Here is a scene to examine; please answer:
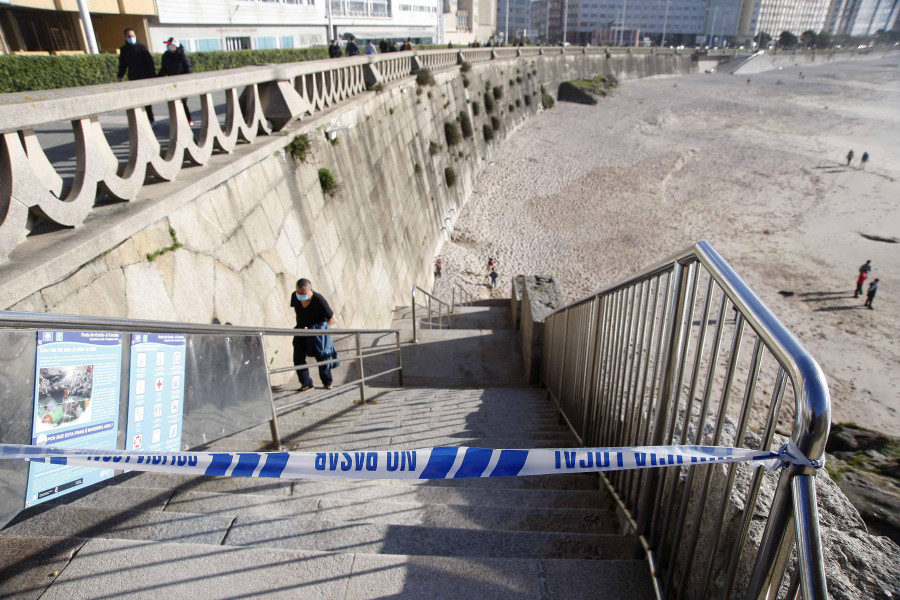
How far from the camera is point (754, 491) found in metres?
1.51

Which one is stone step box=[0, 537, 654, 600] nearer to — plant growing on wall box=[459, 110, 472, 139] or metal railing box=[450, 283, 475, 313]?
metal railing box=[450, 283, 475, 313]

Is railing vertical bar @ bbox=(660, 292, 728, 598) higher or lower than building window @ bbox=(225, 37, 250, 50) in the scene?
lower

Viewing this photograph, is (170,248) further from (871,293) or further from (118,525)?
(871,293)

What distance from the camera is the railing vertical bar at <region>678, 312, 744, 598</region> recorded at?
5.57ft

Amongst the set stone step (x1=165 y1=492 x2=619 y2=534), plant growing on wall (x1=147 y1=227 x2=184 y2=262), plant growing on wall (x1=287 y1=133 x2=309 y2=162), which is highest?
plant growing on wall (x1=287 y1=133 x2=309 y2=162)

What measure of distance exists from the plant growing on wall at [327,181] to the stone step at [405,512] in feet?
17.9

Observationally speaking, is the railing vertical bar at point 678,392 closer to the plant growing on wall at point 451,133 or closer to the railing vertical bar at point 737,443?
the railing vertical bar at point 737,443

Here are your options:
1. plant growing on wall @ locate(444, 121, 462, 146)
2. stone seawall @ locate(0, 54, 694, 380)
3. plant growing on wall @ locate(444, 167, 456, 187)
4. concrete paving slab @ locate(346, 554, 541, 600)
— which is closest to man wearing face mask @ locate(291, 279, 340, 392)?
stone seawall @ locate(0, 54, 694, 380)

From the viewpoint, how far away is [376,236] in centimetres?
970

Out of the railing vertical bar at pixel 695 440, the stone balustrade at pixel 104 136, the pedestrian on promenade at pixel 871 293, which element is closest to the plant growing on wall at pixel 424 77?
the stone balustrade at pixel 104 136

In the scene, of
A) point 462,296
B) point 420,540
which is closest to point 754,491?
point 420,540

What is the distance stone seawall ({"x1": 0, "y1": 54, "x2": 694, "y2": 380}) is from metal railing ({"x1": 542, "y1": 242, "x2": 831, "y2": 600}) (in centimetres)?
292

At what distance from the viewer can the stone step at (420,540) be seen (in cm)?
217

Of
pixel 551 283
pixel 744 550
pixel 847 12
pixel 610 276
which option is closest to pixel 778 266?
pixel 610 276
